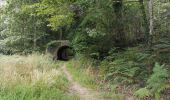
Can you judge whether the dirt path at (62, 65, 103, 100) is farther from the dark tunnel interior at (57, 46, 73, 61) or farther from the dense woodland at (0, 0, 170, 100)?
the dark tunnel interior at (57, 46, 73, 61)

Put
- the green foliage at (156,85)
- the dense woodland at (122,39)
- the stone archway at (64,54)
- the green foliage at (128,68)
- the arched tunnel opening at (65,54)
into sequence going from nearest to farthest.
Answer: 1. the green foliage at (156,85)
2. the dense woodland at (122,39)
3. the green foliage at (128,68)
4. the stone archway at (64,54)
5. the arched tunnel opening at (65,54)

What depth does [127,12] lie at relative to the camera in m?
16.5

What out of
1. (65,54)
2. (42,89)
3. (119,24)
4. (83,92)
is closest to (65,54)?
(65,54)

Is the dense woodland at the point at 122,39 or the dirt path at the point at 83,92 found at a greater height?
the dense woodland at the point at 122,39

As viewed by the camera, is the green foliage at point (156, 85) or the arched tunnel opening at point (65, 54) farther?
the arched tunnel opening at point (65, 54)

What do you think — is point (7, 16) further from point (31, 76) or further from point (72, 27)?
point (31, 76)

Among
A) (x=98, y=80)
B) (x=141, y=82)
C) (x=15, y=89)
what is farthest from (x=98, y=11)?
(x=15, y=89)

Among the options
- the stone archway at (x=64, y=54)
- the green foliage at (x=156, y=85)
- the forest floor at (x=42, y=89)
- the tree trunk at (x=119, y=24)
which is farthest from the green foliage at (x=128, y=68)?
the stone archway at (x=64, y=54)

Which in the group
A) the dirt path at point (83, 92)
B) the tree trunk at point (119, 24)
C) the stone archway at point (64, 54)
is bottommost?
the stone archway at point (64, 54)

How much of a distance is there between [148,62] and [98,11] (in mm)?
4467

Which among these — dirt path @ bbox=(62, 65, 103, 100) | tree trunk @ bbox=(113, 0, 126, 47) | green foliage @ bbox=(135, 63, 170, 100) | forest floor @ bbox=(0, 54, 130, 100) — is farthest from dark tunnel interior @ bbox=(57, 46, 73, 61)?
green foliage @ bbox=(135, 63, 170, 100)

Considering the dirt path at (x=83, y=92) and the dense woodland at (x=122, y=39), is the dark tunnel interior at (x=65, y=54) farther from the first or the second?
the dirt path at (x=83, y=92)

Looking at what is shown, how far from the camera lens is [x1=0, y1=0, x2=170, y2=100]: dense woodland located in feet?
32.2

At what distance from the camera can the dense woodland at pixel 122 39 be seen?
983 centimetres
